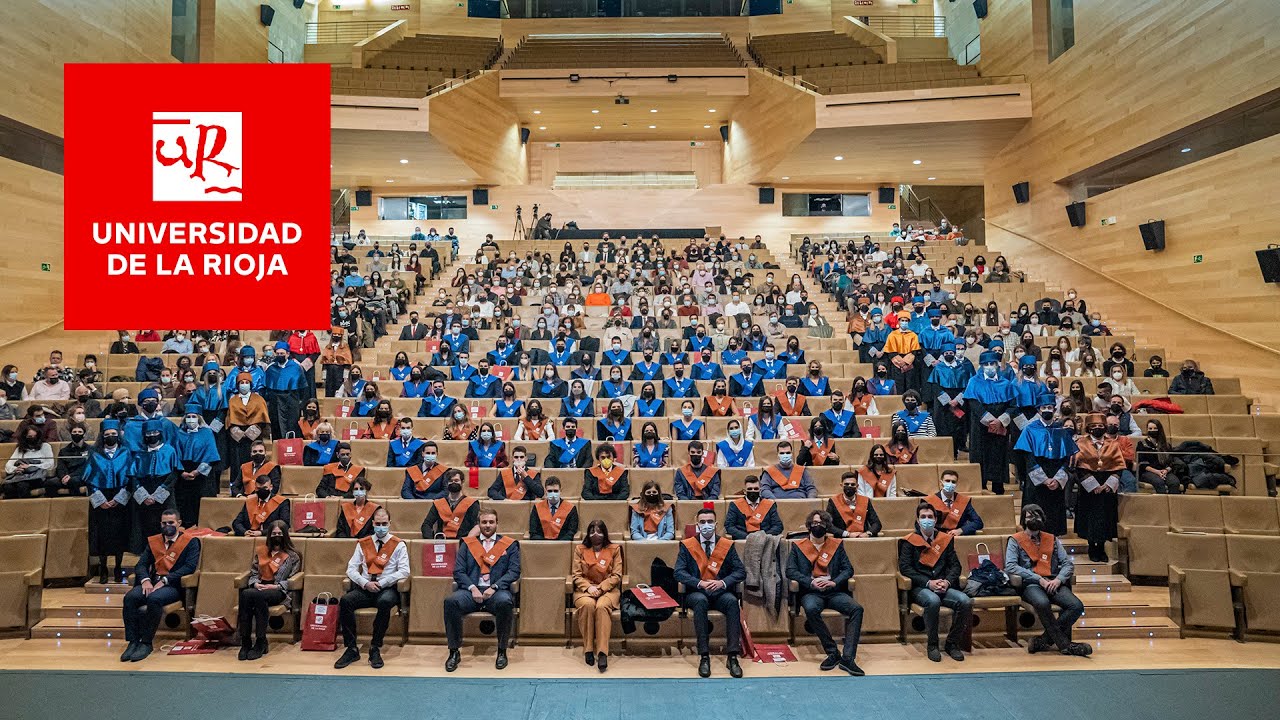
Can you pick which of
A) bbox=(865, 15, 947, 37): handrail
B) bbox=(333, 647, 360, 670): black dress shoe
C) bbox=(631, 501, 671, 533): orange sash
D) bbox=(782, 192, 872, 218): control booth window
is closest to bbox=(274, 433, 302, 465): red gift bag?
bbox=(333, 647, 360, 670): black dress shoe

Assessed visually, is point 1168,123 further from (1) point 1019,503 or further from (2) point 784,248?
(2) point 784,248

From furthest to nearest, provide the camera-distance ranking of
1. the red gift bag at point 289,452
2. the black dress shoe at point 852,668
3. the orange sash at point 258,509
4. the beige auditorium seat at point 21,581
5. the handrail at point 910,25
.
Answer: the handrail at point 910,25
the red gift bag at point 289,452
the orange sash at point 258,509
the beige auditorium seat at point 21,581
the black dress shoe at point 852,668

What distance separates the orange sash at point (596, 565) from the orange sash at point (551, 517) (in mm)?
429

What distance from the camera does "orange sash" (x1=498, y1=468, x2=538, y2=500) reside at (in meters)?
6.54

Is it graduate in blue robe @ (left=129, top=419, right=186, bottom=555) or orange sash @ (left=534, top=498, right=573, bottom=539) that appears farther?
graduate in blue robe @ (left=129, top=419, right=186, bottom=555)

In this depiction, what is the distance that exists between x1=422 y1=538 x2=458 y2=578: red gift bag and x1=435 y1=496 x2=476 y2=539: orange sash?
1.32 feet

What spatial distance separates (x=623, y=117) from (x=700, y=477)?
14.9 m

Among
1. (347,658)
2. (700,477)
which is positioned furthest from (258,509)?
(700,477)

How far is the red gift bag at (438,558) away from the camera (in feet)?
18.4

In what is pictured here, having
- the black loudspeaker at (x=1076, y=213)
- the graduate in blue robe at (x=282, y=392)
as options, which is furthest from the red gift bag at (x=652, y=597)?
the black loudspeaker at (x=1076, y=213)

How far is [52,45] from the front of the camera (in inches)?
436

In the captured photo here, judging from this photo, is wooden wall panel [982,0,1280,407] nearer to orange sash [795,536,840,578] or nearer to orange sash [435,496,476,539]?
orange sash [795,536,840,578]

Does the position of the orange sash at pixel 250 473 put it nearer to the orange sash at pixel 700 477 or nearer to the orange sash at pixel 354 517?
the orange sash at pixel 354 517

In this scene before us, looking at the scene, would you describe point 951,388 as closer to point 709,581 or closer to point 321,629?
point 709,581
